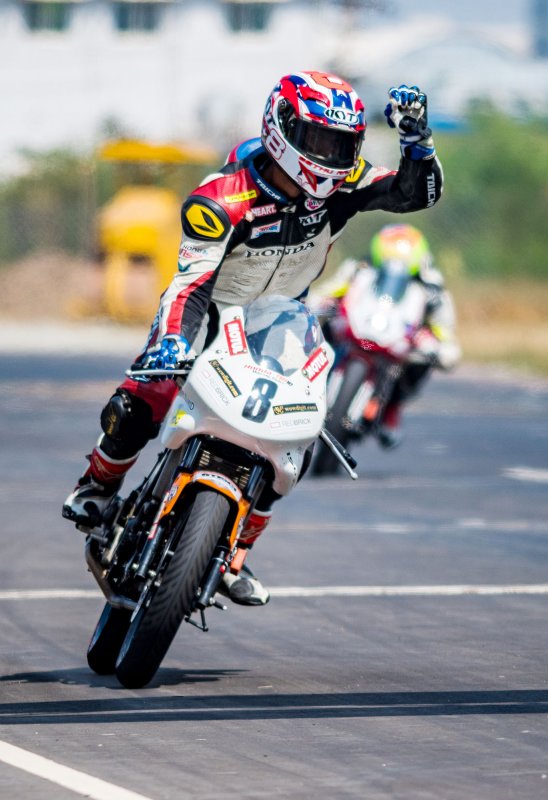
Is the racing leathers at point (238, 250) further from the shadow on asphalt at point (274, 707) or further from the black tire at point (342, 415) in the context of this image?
the black tire at point (342, 415)

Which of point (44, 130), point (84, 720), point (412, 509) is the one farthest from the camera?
point (44, 130)

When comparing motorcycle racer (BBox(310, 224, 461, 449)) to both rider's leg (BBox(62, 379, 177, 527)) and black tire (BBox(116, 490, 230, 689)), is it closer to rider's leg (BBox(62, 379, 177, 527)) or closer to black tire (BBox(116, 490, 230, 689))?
rider's leg (BBox(62, 379, 177, 527))

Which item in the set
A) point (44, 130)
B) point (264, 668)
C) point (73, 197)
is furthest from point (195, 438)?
point (44, 130)

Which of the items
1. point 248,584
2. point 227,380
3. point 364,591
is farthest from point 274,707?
point 364,591

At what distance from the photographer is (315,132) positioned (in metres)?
8.03

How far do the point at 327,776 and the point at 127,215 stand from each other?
36.7 meters

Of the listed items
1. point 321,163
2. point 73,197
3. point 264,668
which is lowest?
point 73,197

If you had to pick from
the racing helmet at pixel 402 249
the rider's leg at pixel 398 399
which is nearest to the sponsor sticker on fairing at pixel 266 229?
the rider's leg at pixel 398 399

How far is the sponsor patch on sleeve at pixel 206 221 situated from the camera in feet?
26.1

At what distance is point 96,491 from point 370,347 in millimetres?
7720

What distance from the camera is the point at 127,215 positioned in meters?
42.4

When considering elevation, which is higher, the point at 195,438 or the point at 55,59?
the point at 195,438

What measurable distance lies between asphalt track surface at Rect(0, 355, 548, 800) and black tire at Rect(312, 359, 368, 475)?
0.43m

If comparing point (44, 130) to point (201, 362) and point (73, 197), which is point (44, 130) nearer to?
point (73, 197)
